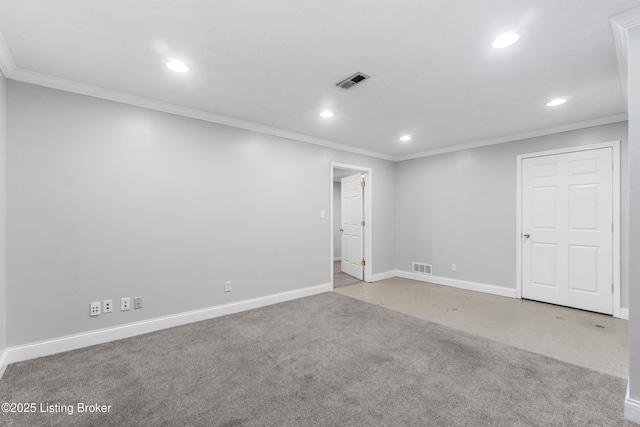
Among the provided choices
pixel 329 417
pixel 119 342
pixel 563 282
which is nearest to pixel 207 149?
pixel 119 342

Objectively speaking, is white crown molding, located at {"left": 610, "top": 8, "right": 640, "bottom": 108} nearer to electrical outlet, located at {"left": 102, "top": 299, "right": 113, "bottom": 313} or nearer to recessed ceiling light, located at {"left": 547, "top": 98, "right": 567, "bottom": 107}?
recessed ceiling light, located at {"left": 547, "top": 98, "right": 567, "bottom": 107}

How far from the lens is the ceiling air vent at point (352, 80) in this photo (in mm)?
2494

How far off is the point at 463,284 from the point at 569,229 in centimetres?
174

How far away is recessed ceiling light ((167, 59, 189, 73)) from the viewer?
7.57ft

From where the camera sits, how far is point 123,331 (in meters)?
2.88

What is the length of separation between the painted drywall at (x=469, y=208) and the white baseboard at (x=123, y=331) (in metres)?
3.00

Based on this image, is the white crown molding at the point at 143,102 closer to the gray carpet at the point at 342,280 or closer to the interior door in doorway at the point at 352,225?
the interior door in doorway at the point at 352,225

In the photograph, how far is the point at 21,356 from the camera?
2418 mm

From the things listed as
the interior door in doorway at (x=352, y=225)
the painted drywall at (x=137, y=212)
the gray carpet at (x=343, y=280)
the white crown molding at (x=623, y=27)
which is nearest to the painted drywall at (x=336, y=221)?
the interior door in doorway at (x=352, y=225)

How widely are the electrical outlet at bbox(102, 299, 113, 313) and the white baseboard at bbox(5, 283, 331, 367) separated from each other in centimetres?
19

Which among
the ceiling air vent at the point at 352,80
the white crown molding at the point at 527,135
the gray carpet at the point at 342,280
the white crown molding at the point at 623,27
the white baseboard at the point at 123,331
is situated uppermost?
the ceiling air vent at the point at 352,80

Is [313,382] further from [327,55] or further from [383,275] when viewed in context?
[383,275]

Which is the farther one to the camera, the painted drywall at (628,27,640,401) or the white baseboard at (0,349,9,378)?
the white baseboard at (0,349,9,378)

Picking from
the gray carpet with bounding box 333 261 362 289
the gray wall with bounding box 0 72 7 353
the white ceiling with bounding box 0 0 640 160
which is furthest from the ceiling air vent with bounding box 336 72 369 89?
the gray carpet with bounding box 333 261 362 289
